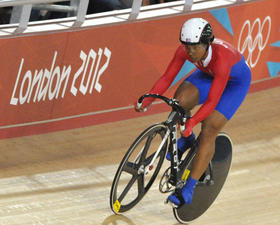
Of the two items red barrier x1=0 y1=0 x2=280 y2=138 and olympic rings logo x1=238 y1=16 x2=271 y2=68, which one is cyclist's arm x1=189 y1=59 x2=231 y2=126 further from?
olympic rings logo x1=238 y1=16 x2=271 y2=68

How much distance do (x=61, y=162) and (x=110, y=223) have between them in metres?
1.23

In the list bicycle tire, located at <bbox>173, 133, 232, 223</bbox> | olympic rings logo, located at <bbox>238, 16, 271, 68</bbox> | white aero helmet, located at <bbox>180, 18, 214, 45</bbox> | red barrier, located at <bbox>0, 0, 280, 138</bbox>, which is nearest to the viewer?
white aero helmet, located at <bbox>180, 18, 214, 45</bbox>

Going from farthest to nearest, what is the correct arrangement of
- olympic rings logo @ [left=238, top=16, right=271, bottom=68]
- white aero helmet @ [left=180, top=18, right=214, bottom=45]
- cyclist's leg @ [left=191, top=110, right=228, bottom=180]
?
1. olympic rings logo @ [left=238, top=16, right=271, bottom=68]
2. cyclist's leg @ [left=191, top=110, right=228, bottom=180]
3. white aero helmet @ [left=180, top=18, right=214, bottom=45]

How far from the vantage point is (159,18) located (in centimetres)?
790

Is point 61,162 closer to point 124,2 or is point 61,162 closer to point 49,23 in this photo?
point 49,23

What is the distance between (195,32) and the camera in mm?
5340

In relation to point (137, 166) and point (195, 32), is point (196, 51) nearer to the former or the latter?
point (195, 32)

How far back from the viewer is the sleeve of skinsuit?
17.7 ft

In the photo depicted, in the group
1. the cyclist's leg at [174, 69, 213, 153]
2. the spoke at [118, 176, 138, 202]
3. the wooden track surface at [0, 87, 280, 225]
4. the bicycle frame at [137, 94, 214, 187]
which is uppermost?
the cyclist's leg at [174, 69, 213, 153]

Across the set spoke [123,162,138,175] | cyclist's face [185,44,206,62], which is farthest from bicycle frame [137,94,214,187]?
cyclist's face [185,44,206,62]

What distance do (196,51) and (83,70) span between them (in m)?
2.27

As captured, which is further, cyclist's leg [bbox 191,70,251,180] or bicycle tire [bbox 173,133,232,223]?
bicycle tire [bbox 173,133,232,223]

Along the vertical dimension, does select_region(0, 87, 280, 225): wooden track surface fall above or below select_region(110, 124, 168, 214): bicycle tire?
below

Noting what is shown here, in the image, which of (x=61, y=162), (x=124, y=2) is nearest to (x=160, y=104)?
(x=124, y=2)
